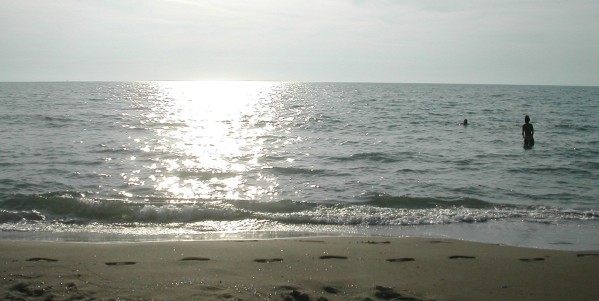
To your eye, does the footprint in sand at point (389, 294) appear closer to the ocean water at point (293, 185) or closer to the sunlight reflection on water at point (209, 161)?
the ocean water at point (293, 185)

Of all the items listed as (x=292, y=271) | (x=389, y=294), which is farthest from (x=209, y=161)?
(x=389, y=294)

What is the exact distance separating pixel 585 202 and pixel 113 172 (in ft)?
42.3

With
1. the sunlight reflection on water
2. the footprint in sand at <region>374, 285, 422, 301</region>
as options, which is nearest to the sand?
the footprint in sand at <region>374, 285, 422, 301</region>

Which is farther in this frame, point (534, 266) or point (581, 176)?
point (581, 176)

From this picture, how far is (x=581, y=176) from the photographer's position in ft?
59.6

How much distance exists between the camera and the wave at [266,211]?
11.8 m

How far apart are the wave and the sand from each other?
285cm

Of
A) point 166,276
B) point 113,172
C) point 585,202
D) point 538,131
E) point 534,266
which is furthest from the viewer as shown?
point 538,131

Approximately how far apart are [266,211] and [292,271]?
5.77m

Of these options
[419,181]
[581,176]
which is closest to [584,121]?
[581,176]

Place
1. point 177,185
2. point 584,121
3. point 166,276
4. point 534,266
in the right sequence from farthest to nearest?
point 584,121
point 177,185
point 534,266
point 166,276

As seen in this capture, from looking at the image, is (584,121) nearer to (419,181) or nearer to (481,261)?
(419,181)

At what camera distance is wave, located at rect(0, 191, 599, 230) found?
11844 millimetres

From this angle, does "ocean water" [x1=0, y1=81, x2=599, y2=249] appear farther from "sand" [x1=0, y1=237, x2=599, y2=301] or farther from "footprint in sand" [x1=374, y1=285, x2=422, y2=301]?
"footprint in sand" [x1=374, y1=285, x2=422, y2=301]
